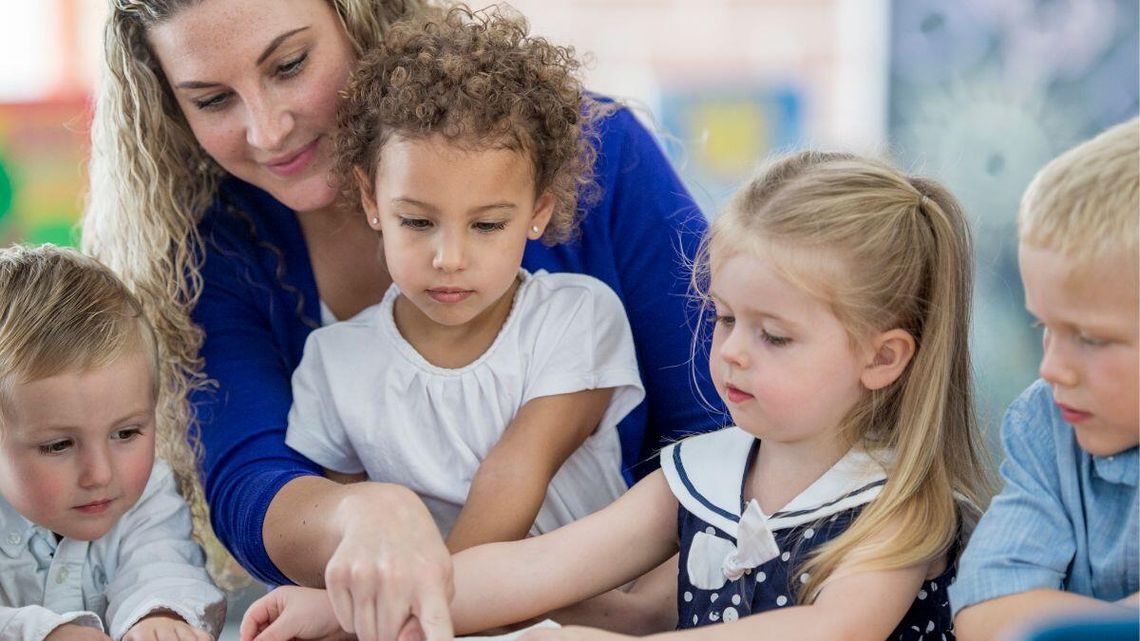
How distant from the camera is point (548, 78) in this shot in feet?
5.16

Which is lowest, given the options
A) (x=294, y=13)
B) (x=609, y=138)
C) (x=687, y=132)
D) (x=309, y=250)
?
(x=687, y=132)

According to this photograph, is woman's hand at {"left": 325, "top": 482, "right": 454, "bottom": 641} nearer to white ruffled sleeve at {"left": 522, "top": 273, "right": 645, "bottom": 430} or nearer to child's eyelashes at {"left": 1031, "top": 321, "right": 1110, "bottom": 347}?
white ruffled sleeve at {"left": 522, "top": 273, "right": 645, "bottom": 430}

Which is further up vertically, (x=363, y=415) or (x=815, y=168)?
(x=815, y=168)

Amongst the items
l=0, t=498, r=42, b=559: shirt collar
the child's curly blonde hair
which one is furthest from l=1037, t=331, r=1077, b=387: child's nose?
l=0, t=498, r=42, b=559: shirt collar

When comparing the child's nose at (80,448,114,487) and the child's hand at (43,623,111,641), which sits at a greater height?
the child's nose at (80,448,114,487)

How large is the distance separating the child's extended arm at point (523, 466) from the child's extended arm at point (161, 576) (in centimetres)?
29

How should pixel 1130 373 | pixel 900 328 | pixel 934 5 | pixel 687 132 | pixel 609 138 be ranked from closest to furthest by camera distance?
pixel 1130 373 → pixel 900 328 → pixel 609 138 → pixel 934 5 → pixel 687 132

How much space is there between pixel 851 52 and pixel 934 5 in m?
1.07

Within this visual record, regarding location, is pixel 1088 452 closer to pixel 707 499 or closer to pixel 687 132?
pixel 707 499

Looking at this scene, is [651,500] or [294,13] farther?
[294,13]

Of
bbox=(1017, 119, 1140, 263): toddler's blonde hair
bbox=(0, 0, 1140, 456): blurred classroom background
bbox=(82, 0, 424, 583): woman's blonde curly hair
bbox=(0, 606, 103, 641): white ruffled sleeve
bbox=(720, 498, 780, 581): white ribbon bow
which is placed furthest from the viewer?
bbox=(0, 0, 1140, 456): blurred classroom background

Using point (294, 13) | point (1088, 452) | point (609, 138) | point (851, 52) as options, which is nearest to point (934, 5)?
point (851, 52)

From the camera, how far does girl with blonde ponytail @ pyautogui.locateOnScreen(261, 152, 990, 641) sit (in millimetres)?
1229

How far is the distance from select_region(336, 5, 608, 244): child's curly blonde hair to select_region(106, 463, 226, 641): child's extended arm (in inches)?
17.4
